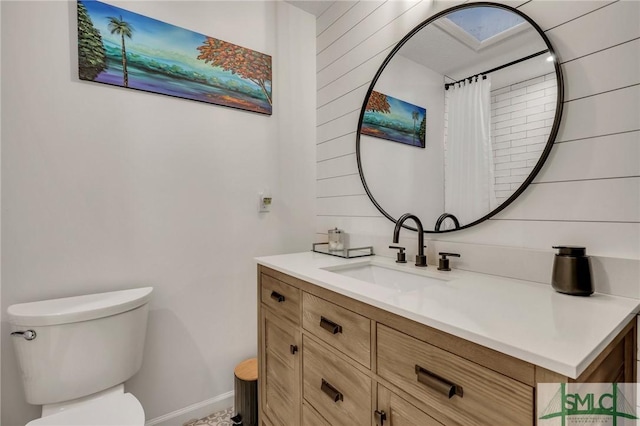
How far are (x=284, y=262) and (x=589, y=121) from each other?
1254mm

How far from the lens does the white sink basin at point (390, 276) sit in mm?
1223

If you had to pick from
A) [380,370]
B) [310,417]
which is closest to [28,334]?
[310,417]

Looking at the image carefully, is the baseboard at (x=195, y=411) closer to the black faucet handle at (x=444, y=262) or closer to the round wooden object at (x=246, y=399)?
the round wooden object at (x=246, y=399)

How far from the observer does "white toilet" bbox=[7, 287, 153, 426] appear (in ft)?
3.78

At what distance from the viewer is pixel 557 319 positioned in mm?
694

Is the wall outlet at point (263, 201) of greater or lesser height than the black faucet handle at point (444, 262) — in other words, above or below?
above

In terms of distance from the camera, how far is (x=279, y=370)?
1358 millimetres

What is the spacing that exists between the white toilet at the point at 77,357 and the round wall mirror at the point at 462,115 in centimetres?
138

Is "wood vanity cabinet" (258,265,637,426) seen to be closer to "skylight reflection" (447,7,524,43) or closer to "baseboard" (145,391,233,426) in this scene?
"baseboard" (145,391,233,426)

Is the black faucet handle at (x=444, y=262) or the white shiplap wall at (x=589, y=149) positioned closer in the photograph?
the white shiplap wall at (x=589, y=149)

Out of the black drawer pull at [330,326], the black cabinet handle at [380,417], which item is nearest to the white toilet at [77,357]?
the black drawer pull at [330,326]

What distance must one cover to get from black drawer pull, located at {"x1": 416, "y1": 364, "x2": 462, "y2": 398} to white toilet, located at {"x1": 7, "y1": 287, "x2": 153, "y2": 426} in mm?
1050

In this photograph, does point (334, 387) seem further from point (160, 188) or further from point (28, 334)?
point (160, 188)

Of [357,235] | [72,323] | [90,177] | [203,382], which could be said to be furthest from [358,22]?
[203,382]
